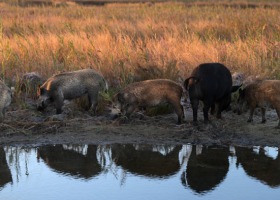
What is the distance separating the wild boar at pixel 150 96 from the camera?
786 cm

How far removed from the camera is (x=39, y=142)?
7.29 meters

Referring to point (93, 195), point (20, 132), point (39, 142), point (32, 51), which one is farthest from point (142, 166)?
point (32, 51)

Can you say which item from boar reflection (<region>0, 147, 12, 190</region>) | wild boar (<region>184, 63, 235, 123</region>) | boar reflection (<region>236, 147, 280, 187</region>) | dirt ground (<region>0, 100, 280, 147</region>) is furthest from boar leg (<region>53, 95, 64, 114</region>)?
boar reflection (<region>236, 147, 280, 187</region>)

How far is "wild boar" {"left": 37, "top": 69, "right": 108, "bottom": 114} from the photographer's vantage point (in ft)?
27.1

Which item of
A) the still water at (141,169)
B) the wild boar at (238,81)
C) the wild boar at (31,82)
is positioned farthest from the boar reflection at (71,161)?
the wild boar at (238,81)

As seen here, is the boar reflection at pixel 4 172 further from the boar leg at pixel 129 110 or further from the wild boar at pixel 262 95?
the wild boar at pixel 262 95

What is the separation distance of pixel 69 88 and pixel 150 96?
4.26 feet

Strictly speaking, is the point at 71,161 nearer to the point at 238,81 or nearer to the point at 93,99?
the point at 93,99

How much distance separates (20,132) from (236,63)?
468 centimetres

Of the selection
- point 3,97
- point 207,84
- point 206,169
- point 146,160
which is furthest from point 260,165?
point 3,97

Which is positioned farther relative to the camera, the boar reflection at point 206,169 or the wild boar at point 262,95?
the wild boar at point 262,95

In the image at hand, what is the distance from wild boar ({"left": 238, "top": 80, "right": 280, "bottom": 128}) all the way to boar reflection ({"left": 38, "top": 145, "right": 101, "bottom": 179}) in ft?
7.99

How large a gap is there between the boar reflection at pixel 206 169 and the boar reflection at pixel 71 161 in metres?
1.04

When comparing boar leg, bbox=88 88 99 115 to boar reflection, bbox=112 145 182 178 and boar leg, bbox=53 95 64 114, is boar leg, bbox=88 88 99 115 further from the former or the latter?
boar reflection, bbox=112 145 182 178
